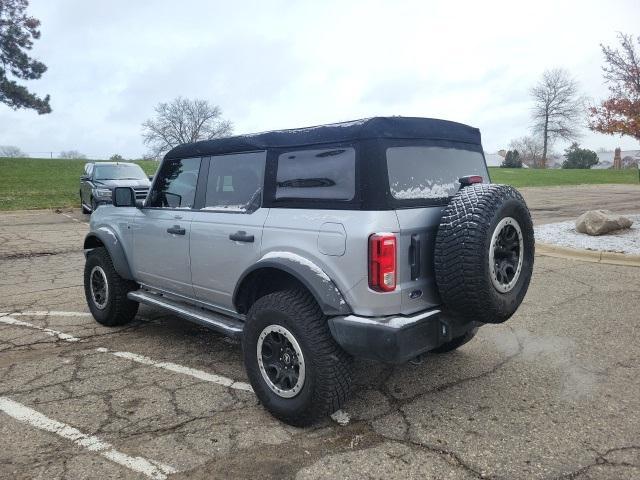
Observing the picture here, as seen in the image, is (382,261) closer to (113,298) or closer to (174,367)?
(174,367)

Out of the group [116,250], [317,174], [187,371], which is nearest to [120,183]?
[116,250]

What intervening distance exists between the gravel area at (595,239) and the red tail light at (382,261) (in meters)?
6.55

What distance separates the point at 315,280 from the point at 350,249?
294 mm

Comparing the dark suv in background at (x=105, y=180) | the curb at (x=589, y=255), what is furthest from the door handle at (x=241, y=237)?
the dark suv in background at (x=105, y=180)

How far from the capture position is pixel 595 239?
8.85m

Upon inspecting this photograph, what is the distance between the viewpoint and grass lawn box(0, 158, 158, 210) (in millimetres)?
19078

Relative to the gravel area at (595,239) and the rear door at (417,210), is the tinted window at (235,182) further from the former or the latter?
the gravel area at (595,239)

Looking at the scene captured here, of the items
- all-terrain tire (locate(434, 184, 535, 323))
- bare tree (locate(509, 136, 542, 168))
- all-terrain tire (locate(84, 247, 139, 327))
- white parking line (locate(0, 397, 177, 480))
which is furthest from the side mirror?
bare tree (locate(509, 136, 542, 168))

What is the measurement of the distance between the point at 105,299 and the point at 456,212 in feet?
12.4

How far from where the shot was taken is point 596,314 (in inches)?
202

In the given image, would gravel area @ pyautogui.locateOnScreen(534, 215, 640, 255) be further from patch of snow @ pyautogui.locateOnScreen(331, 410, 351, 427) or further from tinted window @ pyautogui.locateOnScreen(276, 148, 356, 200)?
tinted window @ pyautogui.locateOnScreen(276, 148, 356, 200)

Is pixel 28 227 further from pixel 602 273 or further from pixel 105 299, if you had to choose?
pixel 602 273

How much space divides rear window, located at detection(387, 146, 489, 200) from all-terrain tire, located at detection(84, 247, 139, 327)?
3.24 m

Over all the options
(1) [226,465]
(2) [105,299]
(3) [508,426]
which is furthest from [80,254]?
(3) [508,426]
